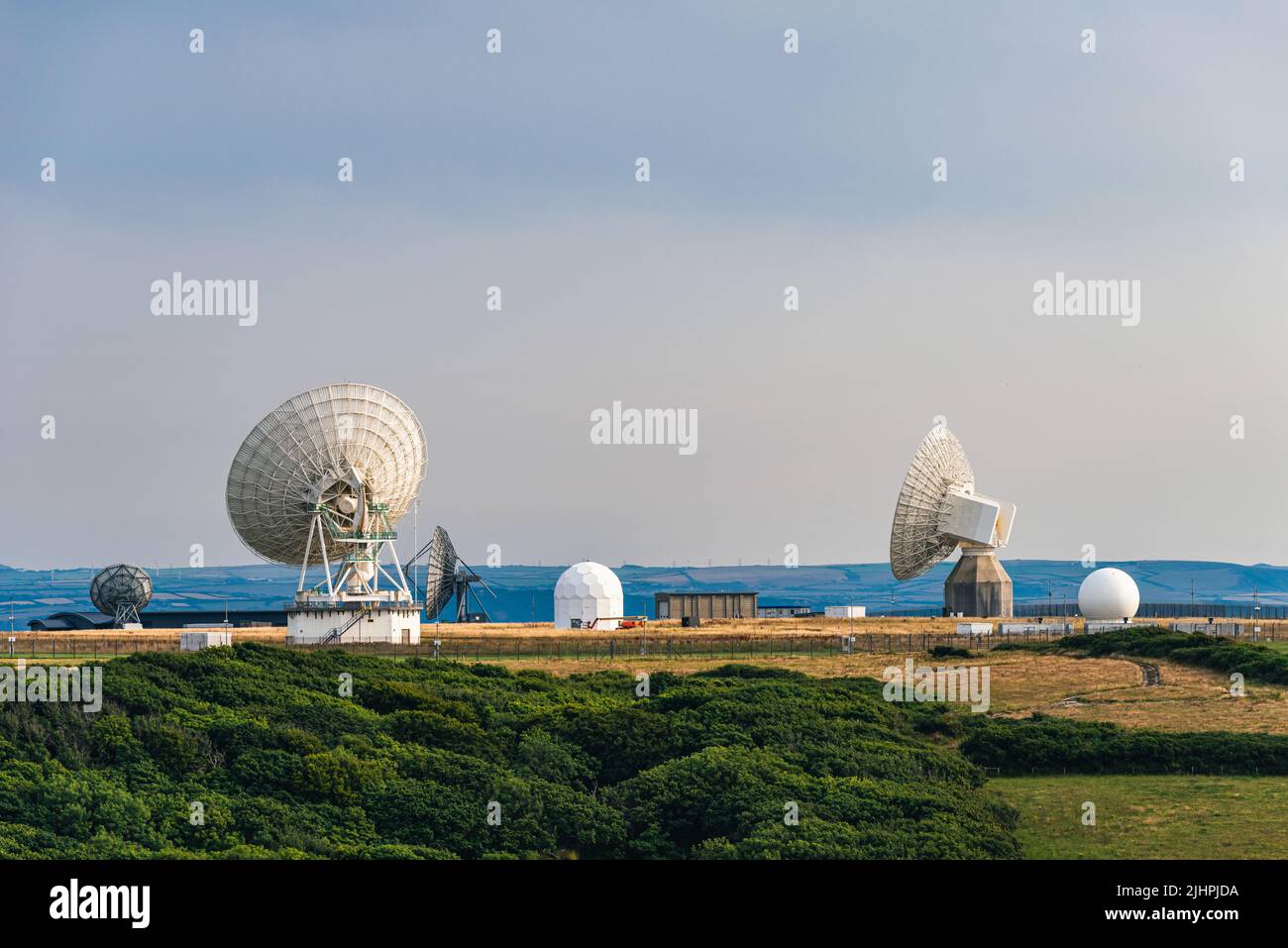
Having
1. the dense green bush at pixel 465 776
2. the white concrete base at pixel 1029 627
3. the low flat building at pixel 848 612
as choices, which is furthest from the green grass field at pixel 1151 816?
the low flat building at pixel 848 612

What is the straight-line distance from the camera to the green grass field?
3919 centimetres

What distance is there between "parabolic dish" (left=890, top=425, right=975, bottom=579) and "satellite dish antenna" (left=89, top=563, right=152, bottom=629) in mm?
75114

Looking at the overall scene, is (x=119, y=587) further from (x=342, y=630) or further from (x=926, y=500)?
(x=926, y=500)

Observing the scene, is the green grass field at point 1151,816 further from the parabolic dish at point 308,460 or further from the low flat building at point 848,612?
the low flat building at point 848,612

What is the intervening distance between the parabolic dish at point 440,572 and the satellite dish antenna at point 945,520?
44989mm

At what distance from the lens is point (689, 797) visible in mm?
43188

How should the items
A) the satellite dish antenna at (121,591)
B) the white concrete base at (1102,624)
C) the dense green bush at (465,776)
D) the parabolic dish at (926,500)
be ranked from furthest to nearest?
1. the satellite dish antenna at (121,591)
2. the parabolic dish at (926,500)
3. the white concrete base at (1102,624)
4. the dense green bush at (465,776)

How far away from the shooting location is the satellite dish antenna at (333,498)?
88.6 metres

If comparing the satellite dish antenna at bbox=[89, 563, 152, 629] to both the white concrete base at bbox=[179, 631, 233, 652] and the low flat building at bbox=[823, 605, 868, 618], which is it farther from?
the low flat building at bbox=[823, 605, 868, 618]

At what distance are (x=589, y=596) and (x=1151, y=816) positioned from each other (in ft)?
267

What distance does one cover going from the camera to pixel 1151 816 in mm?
43094

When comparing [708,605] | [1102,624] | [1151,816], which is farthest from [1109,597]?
[1151,816]
